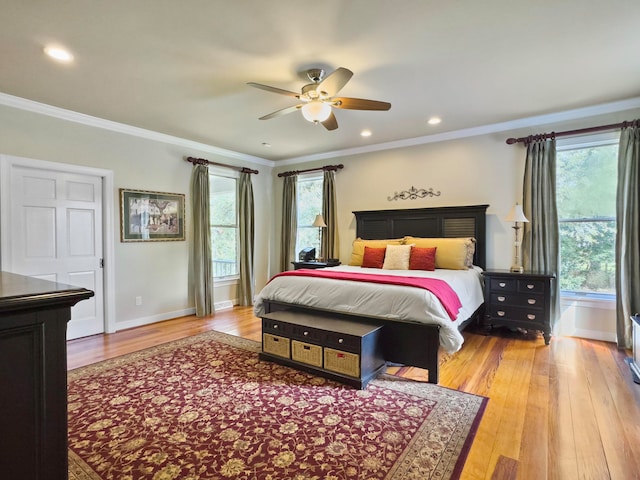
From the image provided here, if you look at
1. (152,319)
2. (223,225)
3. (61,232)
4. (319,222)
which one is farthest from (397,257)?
(61,232)

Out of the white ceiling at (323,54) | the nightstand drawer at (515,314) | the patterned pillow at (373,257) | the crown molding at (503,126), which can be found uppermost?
the white ceiling at (323,54)

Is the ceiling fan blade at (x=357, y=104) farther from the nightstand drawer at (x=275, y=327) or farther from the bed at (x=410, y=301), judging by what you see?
the nightstand drawer at (x=275, y=327)

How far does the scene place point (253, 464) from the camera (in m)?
1.80

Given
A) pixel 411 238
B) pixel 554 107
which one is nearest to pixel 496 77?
pixel 554 107

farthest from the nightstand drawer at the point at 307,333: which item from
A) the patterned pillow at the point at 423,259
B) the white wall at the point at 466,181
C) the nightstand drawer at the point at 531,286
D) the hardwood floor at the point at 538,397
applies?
the white wall at the point at 466,181

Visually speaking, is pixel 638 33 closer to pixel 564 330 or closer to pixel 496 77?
pixel 496 77

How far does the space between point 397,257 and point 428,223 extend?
0.91m

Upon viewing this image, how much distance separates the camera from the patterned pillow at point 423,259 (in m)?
4.12

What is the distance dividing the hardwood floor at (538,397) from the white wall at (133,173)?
574 millimetres

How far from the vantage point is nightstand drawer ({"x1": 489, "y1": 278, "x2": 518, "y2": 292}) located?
3893mm

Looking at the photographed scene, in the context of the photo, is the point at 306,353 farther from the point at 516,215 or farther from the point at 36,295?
the point at 516,215

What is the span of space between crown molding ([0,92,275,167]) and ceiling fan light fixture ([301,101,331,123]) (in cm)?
273

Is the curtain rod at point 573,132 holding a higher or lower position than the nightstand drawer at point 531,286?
higher

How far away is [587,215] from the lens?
394 cm
